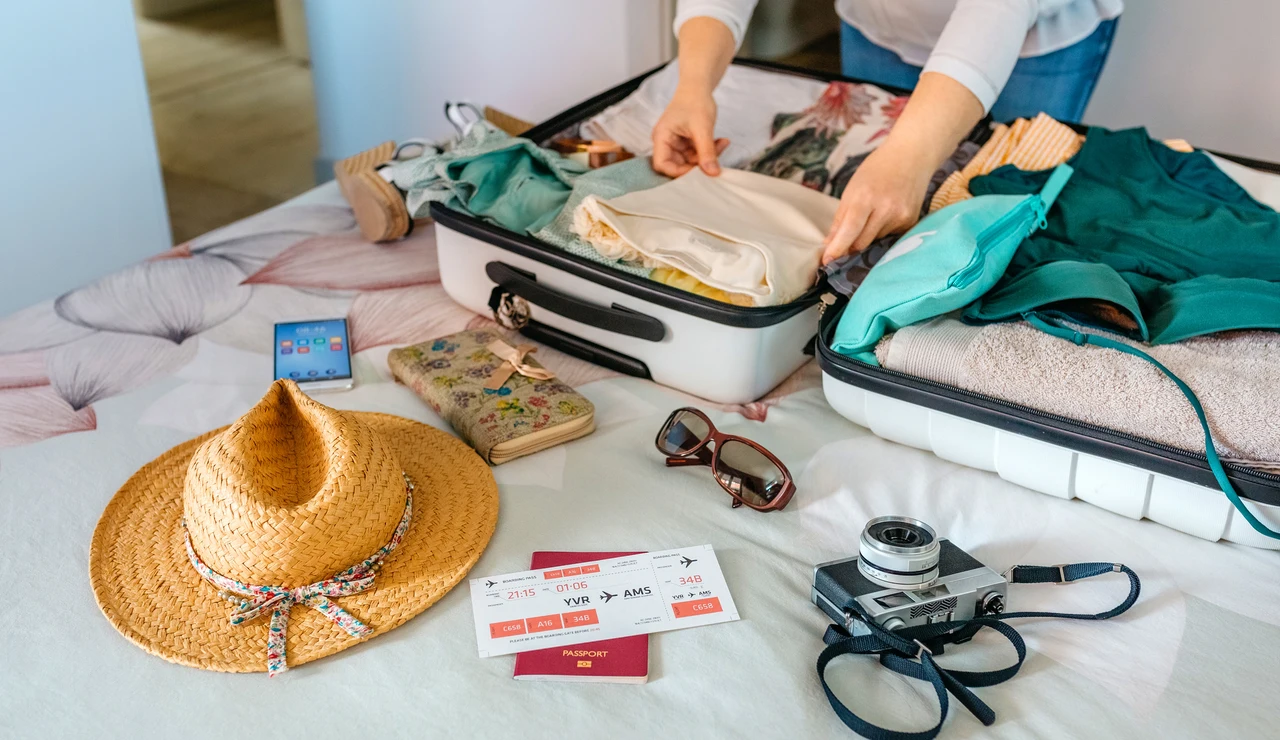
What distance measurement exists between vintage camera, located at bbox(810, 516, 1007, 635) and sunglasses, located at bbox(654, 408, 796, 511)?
12cm

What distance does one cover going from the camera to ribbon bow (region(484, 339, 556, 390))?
107 centimetres

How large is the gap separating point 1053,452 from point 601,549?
0.42 m

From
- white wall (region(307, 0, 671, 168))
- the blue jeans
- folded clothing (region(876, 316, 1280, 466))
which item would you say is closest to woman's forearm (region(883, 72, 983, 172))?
folded clothing (region(876, 316, 1280, 466))

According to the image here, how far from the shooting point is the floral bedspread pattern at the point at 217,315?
43.3 inches

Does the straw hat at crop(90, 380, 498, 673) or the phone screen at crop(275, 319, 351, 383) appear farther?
the phone screen at crop(275, 319, 351, 383)

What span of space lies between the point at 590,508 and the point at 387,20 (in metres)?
1.58

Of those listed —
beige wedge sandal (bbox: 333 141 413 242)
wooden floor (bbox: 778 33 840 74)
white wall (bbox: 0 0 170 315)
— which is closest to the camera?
beige wedge sandal (bbox: 333 141 413 242)

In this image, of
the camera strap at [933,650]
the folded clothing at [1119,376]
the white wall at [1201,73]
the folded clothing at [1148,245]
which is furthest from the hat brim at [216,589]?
the white wall at [1201,73]

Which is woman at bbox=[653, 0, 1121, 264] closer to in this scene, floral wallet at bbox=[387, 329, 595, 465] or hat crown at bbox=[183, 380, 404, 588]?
floral wallet at bbox=[387, 329, 595, 465]

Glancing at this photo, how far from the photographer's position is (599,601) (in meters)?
Answer: 0.81

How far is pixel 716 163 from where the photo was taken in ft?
4.17

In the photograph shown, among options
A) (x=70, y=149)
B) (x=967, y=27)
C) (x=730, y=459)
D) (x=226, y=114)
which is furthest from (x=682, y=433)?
(x=226, y=114)

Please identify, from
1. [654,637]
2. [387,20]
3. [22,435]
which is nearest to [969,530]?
[654,637]

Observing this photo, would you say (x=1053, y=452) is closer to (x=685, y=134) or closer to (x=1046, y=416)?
(x=1046, y=416)
